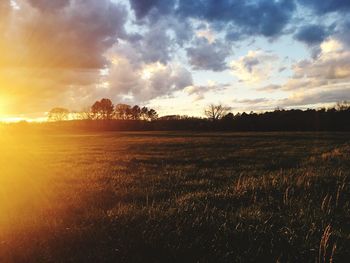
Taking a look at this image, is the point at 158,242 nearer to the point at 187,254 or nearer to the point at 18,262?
the point at 187,254

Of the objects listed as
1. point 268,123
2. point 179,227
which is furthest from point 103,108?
point 179,227

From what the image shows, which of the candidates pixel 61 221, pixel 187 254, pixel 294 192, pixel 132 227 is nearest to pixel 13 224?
pixel 61 221

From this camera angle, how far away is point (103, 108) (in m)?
184

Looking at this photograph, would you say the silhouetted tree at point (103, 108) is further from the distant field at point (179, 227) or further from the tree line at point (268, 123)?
the distant field at point (179, 227)

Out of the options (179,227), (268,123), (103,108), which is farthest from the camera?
(103,108)

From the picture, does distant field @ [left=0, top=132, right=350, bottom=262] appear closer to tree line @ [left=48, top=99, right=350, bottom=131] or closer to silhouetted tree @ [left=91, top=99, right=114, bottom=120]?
tree line @ [left=48, top=99, right=350, bottom=131]

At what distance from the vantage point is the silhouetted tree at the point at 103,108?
182 m

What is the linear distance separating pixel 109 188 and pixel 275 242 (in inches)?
272

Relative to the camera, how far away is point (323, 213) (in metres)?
7.45

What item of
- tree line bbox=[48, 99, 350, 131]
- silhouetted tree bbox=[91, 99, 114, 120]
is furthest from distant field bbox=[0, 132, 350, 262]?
silhouetted tree bbox=[91, 99, 114, 120]

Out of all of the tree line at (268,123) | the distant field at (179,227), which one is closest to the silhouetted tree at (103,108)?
the tree line at (268,123)

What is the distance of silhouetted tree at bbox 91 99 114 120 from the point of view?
598 feet

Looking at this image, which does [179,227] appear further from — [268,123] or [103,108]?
[103,108]

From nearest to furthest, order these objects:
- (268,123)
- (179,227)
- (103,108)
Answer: (179,227) → (268,123) → (103,108)
